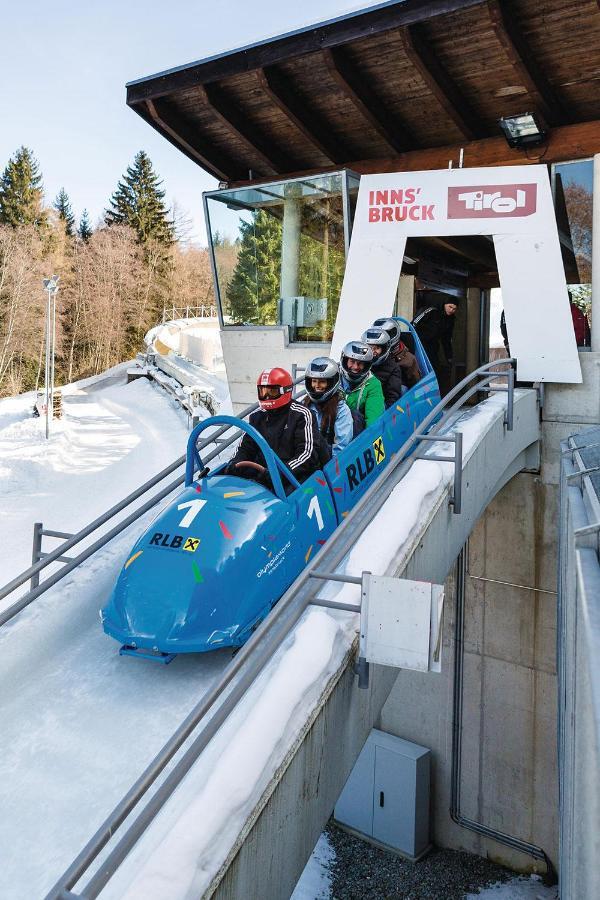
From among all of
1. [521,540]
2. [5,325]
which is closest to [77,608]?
[521,540]

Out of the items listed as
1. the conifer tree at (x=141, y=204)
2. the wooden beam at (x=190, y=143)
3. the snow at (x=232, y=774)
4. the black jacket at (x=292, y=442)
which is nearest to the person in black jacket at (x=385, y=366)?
the black jacket at (x=292, y=442)

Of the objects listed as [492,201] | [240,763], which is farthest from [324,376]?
[492,201]

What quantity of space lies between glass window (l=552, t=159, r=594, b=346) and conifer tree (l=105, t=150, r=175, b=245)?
47124 mm

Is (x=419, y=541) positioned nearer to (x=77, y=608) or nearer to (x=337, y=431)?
(x=337, y=431)

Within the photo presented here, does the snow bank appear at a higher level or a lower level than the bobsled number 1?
lower

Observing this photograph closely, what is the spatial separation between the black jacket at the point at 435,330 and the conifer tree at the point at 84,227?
50.0 meters

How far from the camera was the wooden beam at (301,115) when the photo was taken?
8.86m

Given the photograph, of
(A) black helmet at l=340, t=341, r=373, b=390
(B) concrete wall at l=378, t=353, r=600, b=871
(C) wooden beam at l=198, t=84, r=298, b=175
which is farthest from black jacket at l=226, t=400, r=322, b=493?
(C) wooden beam at l=198, t=84, r=298, b=175

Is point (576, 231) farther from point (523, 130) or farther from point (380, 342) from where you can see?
point (380, 342)

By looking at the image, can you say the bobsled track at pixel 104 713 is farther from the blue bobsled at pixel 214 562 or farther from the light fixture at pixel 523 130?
the light fixture at pixel 523 130

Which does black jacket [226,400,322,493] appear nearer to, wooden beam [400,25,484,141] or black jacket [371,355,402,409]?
black jacket [371,355,402,409]

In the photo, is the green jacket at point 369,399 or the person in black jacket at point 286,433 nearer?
the person in black jacket at point 286,433

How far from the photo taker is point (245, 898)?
237 cm

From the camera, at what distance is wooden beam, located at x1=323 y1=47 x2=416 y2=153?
8305 millimetres
